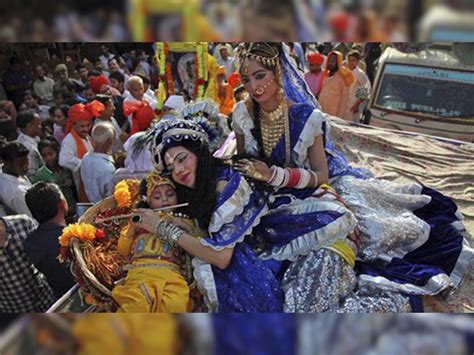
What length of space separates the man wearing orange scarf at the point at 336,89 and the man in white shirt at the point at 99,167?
306 cm

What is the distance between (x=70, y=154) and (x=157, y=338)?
3135 mm

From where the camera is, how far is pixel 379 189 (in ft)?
8.86

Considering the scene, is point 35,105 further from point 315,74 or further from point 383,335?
point 383,335

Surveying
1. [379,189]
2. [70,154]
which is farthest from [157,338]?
[70,154]

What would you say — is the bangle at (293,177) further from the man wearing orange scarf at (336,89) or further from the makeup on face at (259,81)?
the man wearing orange scarf at (336,89)

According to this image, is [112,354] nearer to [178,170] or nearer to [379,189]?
[178,170]

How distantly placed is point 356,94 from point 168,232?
14.0ft

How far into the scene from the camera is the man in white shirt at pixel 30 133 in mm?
3654

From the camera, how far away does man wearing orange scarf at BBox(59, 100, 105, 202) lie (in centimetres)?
360

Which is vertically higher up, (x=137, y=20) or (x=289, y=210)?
(x=137, y=20)

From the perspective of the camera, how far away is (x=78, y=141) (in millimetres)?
3729

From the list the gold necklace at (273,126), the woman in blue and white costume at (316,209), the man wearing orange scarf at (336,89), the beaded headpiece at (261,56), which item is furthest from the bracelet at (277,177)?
the man wearing orange scarf at (336,89)

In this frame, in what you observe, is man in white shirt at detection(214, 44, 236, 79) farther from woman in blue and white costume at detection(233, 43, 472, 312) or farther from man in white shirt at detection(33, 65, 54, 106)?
woman in blue and white costume at detection(233, 43, 472, 312)

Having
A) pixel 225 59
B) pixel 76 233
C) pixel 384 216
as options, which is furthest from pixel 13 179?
pixel 225 59
